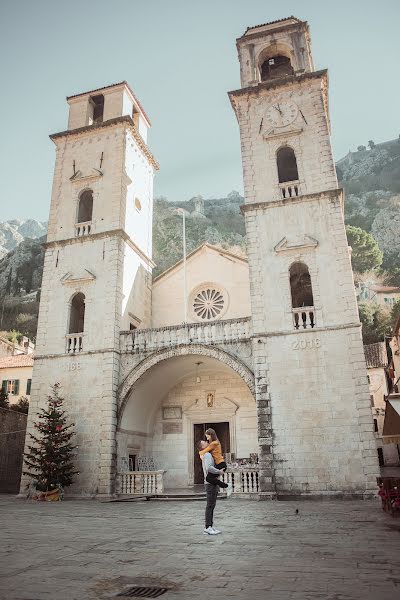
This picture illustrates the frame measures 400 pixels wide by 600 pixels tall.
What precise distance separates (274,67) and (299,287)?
10.8 m

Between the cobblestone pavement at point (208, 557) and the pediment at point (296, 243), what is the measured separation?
9243 mm

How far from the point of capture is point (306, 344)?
578 inches

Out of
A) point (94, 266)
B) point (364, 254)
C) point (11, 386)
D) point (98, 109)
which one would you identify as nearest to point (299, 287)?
point (94, 266)

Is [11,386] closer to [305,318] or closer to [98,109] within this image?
[98,109]

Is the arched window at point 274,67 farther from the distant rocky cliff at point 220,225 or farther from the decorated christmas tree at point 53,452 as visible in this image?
the distant rocky cliff at point 220,225

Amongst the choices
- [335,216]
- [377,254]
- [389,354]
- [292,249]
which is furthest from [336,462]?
[377,254]

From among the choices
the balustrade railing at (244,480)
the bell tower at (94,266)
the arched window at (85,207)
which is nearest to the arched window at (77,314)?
the bell tower at (94,266)

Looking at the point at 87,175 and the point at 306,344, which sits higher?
the point at 87,175

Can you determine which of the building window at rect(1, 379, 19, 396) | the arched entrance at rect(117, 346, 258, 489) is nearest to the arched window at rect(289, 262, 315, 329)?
the arched entrance at rect(117, 346, 258, 489)

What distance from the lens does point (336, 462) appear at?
1321cm

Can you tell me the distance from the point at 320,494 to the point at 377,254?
1757 inches

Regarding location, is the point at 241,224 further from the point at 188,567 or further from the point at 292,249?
the point at 188,567

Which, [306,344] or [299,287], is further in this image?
[299,287]

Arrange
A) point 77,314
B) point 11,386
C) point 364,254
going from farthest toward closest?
1. point 364,254
2. point 11,386
3. point 77,314
